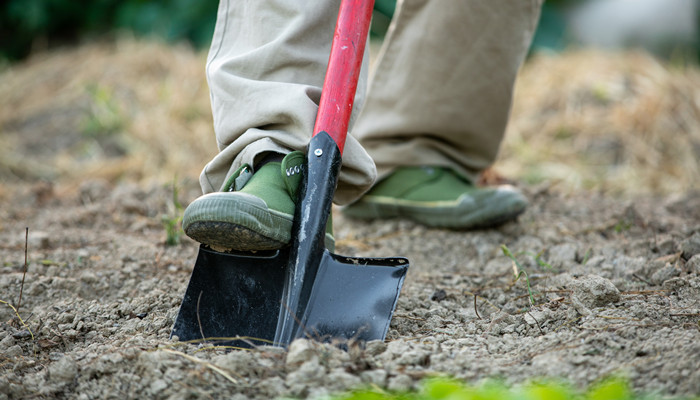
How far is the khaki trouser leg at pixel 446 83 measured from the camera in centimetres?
191

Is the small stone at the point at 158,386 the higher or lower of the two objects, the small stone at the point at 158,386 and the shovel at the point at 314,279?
the lower

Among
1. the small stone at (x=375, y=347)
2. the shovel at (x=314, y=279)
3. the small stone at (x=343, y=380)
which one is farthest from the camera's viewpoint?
the shovel at (x=314, y=279)

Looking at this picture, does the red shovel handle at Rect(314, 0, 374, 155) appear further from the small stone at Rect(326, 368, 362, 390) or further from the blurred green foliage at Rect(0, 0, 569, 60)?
the blurred green foliage at Rect(0, 0, 569, 60)

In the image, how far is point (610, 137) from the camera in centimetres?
347

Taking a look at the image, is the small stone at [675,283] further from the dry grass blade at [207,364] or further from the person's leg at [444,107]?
the dry grass blade at [207,364]

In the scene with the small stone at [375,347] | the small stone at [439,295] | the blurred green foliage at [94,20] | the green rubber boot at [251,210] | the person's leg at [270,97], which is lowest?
the small stone at [439,295]

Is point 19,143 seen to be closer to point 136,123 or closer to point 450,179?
point 136,123

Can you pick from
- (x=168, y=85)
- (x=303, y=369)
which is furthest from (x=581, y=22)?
(x=303, y=369)

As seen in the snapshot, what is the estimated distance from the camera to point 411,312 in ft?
4.37

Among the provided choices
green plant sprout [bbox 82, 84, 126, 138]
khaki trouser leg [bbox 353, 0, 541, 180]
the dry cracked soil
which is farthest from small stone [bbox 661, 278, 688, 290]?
green plant sprout [bbox 82, 84, 126, 138]

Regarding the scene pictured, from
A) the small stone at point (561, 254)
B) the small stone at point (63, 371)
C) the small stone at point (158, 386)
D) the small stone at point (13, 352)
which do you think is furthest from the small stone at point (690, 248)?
the small stone at point (13, 352)

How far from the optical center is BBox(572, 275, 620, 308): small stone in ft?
4.09

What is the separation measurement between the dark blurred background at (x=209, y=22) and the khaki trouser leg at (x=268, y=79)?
336 cm

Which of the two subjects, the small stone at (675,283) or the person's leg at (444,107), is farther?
the person's leg at (444,107)
